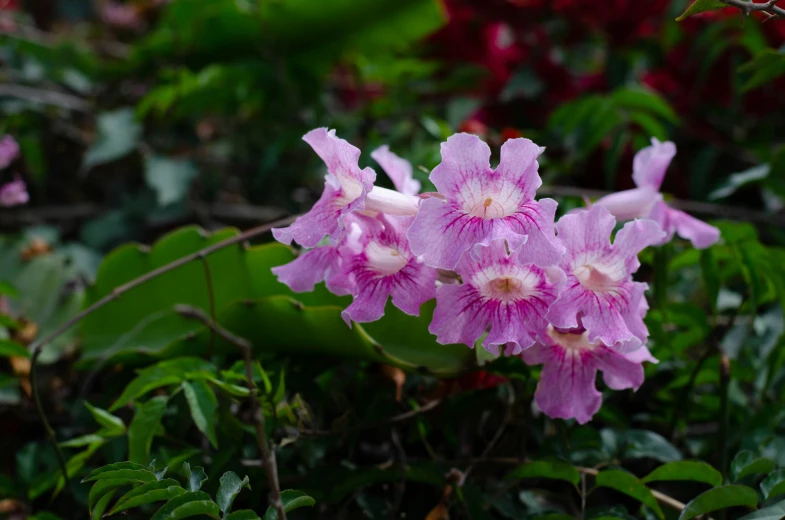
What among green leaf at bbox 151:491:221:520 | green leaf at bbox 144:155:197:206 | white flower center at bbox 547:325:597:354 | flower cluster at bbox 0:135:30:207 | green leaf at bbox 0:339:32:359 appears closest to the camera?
green leaf at bbox 151:491:221:520

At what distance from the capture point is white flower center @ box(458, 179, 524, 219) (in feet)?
1.74

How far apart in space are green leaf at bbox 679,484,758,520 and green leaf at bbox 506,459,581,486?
0.09 metres

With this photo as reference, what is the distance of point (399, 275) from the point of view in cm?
57

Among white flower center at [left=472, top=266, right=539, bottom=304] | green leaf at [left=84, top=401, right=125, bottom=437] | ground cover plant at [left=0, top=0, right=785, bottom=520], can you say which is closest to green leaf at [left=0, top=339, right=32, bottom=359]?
ground cover plant at [left=0, top=0, right=785, bottom=520]

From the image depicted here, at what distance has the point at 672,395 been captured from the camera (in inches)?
30.9

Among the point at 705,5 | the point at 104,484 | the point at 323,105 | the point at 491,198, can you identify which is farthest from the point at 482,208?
the point at 323,105

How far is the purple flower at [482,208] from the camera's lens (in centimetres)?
50

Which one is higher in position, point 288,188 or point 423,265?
point 423,265

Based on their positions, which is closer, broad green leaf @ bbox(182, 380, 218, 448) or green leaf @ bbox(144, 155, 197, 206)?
broad green leaf @ bbox(182, 380, 218, 448)

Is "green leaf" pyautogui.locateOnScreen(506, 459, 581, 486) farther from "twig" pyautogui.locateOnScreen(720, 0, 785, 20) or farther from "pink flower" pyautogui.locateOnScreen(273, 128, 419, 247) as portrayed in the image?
"twig" pyautogui.locateOnScreen(720, 0, 785, 20)

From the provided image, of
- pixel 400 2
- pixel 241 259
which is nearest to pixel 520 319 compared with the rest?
pixel 241 259

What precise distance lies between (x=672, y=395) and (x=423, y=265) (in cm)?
38

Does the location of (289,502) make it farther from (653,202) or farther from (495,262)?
(653,202)

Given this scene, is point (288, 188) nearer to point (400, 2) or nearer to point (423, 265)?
point (400, 2)
